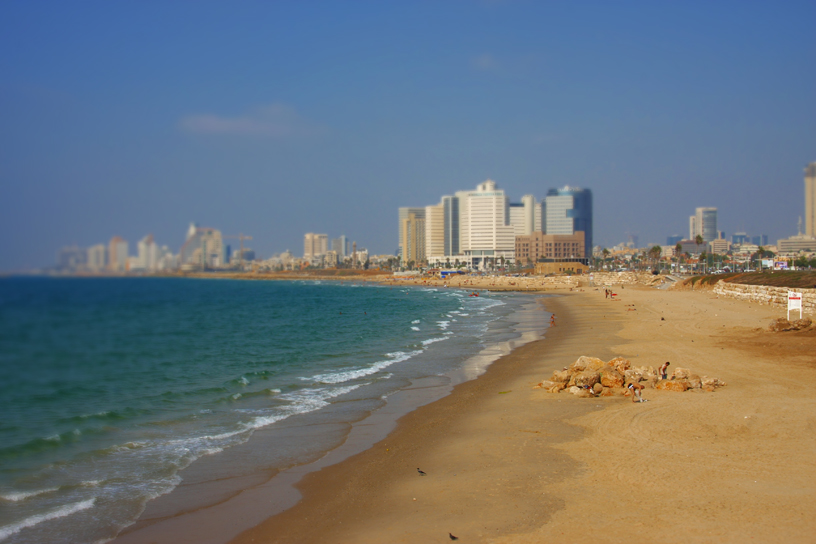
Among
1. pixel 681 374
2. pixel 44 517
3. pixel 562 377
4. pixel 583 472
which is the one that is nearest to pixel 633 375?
pixel 681 374

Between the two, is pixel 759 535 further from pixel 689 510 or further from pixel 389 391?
Result: pixel 389 391

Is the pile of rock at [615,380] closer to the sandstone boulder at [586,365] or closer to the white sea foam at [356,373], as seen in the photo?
the sandstone boulder at [586,365]

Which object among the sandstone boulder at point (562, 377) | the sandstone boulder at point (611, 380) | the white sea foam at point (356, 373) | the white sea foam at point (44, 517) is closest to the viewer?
the white sea foam at point (44, 517)

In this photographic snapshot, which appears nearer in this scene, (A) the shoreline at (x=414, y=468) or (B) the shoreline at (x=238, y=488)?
(A) the shoreline at (x=414, y=468)

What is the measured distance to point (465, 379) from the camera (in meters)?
19.8

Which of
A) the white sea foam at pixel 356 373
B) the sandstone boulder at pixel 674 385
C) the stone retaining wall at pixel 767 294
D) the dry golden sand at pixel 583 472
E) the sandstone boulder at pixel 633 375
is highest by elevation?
the stone retaining wall at pixel 767 294

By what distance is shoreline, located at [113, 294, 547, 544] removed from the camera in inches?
323

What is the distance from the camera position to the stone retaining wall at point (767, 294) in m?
34.2

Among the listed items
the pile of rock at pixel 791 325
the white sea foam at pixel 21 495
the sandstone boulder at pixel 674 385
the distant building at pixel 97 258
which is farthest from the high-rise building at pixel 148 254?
the pile of rock at pixel 791 325

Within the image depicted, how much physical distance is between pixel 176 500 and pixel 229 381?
11147 millimetres

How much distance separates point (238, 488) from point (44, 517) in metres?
2.99

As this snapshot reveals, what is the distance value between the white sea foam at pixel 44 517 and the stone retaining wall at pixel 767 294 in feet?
125

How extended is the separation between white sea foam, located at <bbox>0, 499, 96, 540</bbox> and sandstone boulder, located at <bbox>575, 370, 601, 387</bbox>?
1215 centimetres

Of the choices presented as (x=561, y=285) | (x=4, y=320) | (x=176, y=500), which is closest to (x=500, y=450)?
(x=176, y=500)
